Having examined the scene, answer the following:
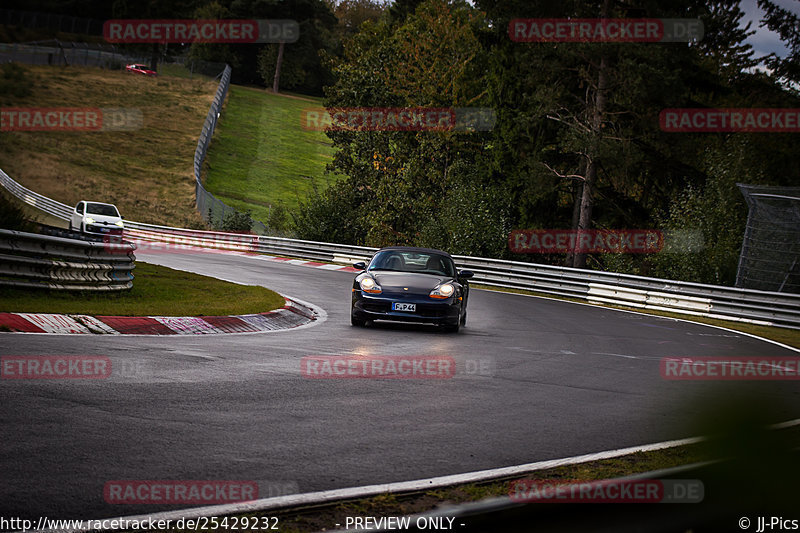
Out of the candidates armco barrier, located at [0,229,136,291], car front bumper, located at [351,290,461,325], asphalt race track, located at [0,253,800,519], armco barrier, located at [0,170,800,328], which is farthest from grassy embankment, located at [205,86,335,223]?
asphalt race track, located at [0,253,800,519]

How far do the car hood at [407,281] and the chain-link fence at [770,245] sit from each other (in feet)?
38.2

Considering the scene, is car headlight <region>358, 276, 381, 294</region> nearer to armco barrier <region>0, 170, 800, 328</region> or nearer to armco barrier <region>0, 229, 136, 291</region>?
armco barrier <region>0, 229, 136, 291</region>

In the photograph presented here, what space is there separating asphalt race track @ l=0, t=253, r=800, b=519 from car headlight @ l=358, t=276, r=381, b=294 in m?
1.42

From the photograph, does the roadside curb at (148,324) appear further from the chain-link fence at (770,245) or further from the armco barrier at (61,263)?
the chain-link fence at (770,245)

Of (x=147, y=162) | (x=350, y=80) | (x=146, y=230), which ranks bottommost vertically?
(x=146, y=230)

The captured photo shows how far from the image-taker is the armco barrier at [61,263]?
12891 millimetres

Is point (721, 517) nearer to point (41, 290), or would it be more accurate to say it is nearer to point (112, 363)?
point (112, 363)

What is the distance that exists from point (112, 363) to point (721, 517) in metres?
7.98

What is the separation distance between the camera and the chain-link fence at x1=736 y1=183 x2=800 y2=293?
75.7 ft

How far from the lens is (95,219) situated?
116 ft

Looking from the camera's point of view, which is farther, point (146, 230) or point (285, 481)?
point (146, 230)

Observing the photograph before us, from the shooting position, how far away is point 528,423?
7.37 metres

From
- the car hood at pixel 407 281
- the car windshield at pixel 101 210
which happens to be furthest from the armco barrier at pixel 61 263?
the car windshield at pixel 101 210

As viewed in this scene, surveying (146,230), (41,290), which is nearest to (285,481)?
(41,290)
